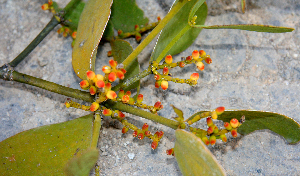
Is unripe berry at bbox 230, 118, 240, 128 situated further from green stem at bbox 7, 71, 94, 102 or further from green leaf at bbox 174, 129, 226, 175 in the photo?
green stem at bbox 7, 71, 94, 102

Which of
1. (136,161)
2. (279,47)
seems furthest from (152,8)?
(136,161)

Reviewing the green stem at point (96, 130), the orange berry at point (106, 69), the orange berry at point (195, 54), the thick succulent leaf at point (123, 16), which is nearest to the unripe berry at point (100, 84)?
the orange berry at point (106, 69)

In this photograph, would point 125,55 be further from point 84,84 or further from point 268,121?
point 268,121

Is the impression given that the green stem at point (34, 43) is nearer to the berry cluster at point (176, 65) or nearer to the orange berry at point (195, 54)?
the berry cluster at point (176, 65)

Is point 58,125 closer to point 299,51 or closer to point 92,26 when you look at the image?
point 92,26

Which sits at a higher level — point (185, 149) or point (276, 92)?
point (185, 149)
